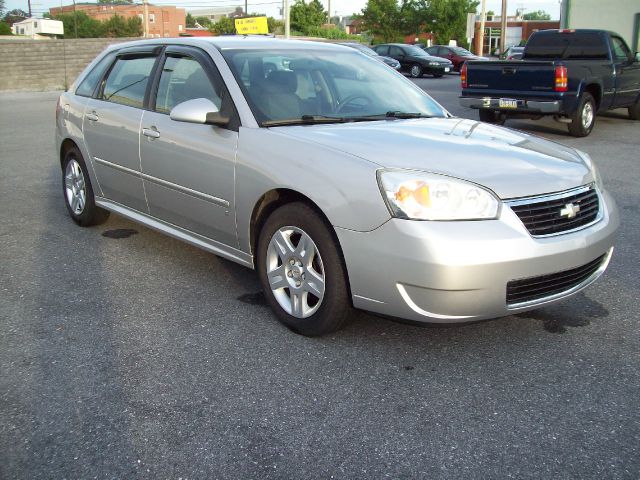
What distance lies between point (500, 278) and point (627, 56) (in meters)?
11.9

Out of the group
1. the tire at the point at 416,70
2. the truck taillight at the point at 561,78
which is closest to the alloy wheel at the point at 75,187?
the truck taillight at the point at 561,78

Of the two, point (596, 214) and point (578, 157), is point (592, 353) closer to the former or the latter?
point (596, 214)

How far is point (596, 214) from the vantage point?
3873 millimetres

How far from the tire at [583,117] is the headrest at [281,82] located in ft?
28.5

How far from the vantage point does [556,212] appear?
11.6 ft

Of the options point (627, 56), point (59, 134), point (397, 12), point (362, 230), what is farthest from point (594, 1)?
point (397, 12)

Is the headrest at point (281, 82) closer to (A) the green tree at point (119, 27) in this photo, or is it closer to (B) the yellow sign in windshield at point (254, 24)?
(B) the yellow sign in windshield at point (254, 24)

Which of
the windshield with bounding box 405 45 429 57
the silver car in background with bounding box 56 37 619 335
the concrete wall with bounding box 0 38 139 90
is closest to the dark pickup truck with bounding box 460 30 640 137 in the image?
the silver car in background with bounding box 56 37 619 335

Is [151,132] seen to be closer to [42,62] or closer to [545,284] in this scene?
[545,284]

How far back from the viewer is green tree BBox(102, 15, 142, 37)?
89000 mm

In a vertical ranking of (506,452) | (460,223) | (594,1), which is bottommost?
→ (506,452)

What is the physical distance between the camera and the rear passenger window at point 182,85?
4542 mm

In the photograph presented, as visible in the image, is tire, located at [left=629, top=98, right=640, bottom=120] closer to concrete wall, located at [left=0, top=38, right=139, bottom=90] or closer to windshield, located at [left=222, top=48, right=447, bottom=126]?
windshield, located at [left=222, top=48, right=447, bottom=126]

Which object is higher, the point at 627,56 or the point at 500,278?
the point at 627,56
